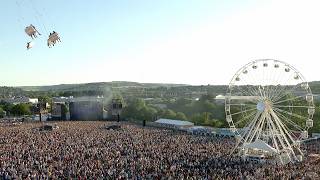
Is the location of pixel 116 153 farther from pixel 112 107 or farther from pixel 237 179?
pixel 112 107

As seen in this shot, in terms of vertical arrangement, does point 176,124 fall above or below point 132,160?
below

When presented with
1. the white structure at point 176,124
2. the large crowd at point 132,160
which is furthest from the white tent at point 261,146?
the white structure at point 176,124

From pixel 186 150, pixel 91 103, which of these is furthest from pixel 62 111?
pixel 186 150

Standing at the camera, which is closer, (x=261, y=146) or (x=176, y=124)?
(x=261, y=146)

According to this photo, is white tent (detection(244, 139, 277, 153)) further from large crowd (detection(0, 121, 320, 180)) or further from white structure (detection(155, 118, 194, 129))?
white structure (detection(155, 118, 194, 129))

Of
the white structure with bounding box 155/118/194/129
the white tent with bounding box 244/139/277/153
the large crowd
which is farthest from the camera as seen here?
the white structure with bounding box 155/118/194/129

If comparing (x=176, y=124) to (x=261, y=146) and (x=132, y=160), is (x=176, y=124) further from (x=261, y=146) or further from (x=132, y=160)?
(x=132, y=160)

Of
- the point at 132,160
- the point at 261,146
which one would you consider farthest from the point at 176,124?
the point at 132,160

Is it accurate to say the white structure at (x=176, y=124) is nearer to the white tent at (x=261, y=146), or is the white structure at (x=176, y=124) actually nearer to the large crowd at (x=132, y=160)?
the large crowd at (x=132, y=160)

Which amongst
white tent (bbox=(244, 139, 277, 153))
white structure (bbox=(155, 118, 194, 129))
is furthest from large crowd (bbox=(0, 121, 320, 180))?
white structure (bbox=(155, 118, 194, 129))
